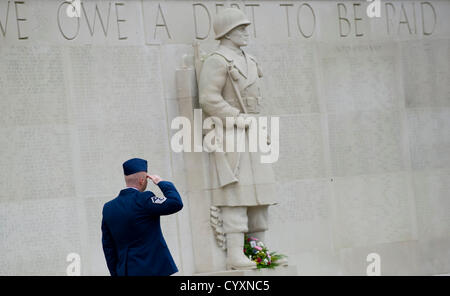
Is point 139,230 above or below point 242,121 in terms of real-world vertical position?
below

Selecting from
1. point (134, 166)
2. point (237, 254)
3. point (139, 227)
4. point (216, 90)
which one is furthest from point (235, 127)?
Answer: point (139, 227)

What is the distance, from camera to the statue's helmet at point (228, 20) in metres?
11.0

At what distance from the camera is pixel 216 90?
1098 centimetres

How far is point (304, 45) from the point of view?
40.0 ft

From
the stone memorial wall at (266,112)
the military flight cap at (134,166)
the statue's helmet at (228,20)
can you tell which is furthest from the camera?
the statue's helmet at (228,20)

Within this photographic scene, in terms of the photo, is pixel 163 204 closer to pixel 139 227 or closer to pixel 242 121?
pixel 139 227

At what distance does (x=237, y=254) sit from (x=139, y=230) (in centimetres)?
335

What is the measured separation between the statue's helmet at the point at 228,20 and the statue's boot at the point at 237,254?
229 cm

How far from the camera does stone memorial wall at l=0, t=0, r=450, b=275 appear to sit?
424 inches

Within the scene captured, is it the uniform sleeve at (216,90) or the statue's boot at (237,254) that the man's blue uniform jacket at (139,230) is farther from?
the uniform sleeve at (216,90)

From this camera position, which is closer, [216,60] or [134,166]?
[134,166]

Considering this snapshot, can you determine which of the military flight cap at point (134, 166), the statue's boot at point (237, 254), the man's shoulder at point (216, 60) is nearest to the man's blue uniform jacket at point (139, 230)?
the military flight cap at point (134, 166)

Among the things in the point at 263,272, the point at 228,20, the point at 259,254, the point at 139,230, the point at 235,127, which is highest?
the point at 228,20

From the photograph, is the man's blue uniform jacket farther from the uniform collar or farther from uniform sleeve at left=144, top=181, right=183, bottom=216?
the uniform collar
